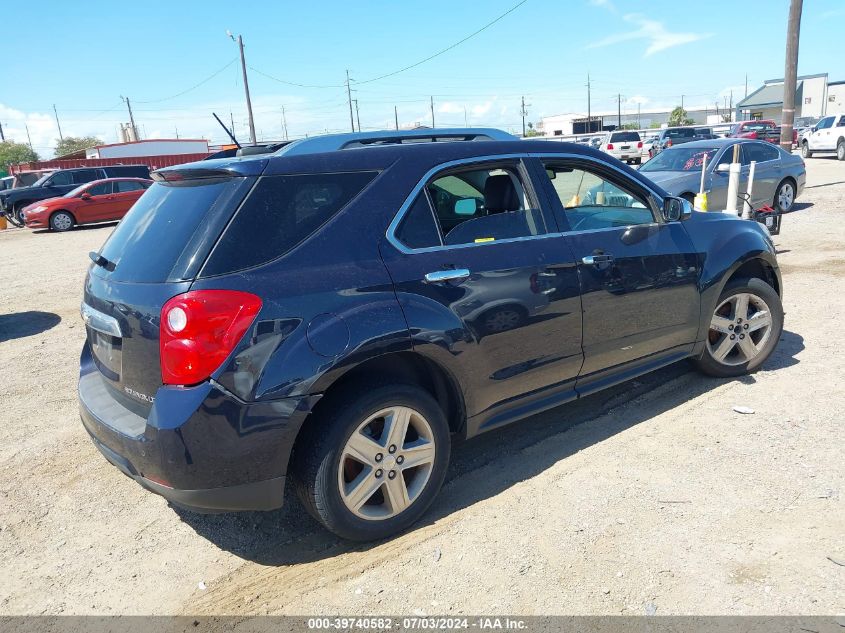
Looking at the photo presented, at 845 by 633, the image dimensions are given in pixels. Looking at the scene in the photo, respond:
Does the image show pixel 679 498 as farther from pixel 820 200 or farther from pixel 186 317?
pixel 820 200

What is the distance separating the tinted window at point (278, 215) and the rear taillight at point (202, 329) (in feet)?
0.43

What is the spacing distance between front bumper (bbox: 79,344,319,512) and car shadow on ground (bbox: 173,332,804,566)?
546 millimetres

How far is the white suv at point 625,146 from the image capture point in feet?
108

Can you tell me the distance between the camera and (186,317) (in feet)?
8.57

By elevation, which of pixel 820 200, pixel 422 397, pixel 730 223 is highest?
pixel 730 223

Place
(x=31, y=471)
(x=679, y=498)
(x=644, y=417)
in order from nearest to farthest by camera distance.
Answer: (x=679, y=498)
(x=31, y=471)
(x=644, y=417)

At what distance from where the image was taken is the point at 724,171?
11852 mm

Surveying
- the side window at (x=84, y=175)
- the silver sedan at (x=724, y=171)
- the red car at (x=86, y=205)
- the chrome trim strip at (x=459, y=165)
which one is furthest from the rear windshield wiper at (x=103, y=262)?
the side window at (x=84, y=175)

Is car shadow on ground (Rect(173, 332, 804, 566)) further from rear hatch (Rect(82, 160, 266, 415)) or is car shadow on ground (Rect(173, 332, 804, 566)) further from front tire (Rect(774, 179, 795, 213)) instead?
front tire (Rect(774, 179, 795, 213))

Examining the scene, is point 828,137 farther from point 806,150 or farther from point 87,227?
point 87,227

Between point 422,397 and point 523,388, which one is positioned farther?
point 523,388

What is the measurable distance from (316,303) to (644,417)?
8.62 ft

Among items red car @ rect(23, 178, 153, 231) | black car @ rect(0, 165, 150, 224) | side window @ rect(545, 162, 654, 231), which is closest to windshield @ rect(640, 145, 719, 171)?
side window @ rect(545, 162, 654, 231)

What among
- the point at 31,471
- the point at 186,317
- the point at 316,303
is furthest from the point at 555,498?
the point at 31,471
